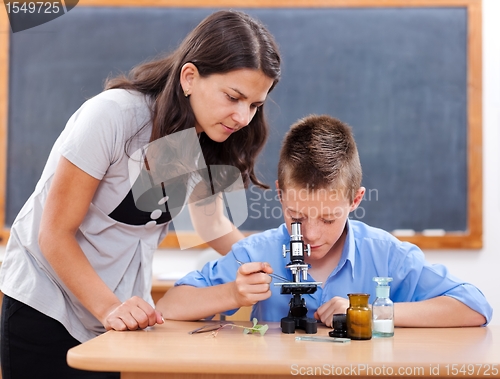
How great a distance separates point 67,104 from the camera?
3.51 meters

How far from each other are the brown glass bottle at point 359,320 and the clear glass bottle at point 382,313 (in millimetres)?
47

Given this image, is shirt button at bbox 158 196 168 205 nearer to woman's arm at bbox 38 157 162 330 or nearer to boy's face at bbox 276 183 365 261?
woman's arm at bbox 38 157 162 330

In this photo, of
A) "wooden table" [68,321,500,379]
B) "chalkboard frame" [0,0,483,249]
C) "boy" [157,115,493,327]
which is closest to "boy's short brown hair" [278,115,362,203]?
"boy" [157,115,493,327]

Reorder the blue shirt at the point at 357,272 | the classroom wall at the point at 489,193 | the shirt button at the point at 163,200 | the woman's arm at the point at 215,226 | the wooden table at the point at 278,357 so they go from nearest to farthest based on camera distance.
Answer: the wooden table at the point at 278,357 < the blue shirt at the point at 357,272 < the shirt button at the point at 163,200 < the woman's arm at the point at 215,226 < the classroom wall at the point at 489,193

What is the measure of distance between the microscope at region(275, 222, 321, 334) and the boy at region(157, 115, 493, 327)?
4.1 inches

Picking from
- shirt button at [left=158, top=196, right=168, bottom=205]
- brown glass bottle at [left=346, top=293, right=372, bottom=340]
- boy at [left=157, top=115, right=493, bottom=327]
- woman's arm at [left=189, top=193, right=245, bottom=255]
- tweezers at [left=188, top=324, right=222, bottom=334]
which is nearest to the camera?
brown glass bottle at [left=346, top=293, right=372, bottom=340]

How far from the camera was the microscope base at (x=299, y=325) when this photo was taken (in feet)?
4.09

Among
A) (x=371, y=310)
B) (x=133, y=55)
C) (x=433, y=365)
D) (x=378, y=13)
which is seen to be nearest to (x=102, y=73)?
(x=133, y=55)

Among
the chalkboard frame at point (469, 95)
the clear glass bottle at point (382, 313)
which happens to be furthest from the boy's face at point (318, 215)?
the chalkboard frame at point (469, 95)

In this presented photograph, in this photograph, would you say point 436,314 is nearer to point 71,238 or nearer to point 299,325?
point 299,325

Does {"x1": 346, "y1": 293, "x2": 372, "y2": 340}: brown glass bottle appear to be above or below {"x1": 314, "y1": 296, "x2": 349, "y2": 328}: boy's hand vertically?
above

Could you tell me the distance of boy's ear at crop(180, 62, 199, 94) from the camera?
1.54m

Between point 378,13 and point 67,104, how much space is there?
2089mm

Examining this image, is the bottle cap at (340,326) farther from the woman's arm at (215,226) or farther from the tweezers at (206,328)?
the woman's arm at (215,226)
